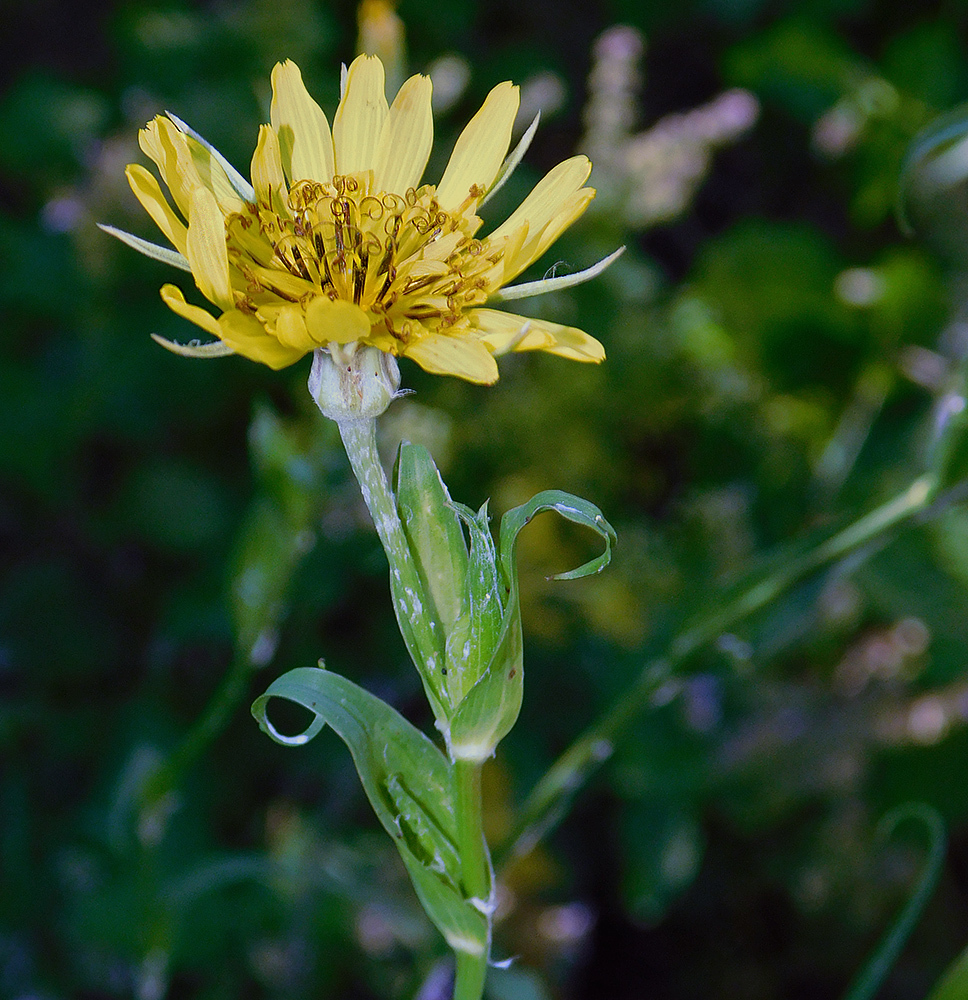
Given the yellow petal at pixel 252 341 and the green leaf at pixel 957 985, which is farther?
the green leaf at pixel 957 985

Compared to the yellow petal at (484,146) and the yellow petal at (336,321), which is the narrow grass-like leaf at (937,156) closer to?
the yellow petal at (484,146)

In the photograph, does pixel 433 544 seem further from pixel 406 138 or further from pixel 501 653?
pixel 406 138

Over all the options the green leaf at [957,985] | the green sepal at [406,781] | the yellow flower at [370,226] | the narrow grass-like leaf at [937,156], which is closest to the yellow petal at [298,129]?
the yellow flower at [370,226]

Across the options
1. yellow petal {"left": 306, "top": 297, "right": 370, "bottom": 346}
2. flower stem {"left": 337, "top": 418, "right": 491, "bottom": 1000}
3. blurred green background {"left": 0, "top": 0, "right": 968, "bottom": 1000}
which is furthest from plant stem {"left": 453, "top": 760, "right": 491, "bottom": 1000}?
blurred green background {"left": 0, "top": 0, "right": 968, "bottom": 1000}

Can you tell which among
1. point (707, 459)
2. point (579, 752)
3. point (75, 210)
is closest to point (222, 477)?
point (75, 210)

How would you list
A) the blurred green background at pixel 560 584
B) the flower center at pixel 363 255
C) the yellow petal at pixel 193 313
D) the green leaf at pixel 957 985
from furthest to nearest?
the blurred green background at pixel 560 584 → the green leaf at pixel 957 985 → the flower center at pixel 363 255 → the yellow petal at pixel 193 313

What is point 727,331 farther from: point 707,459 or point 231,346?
point 231,346

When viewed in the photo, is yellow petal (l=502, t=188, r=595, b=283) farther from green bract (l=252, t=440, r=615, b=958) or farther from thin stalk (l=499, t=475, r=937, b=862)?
thin stalk (l=499, t=475, r=937, b=862)
